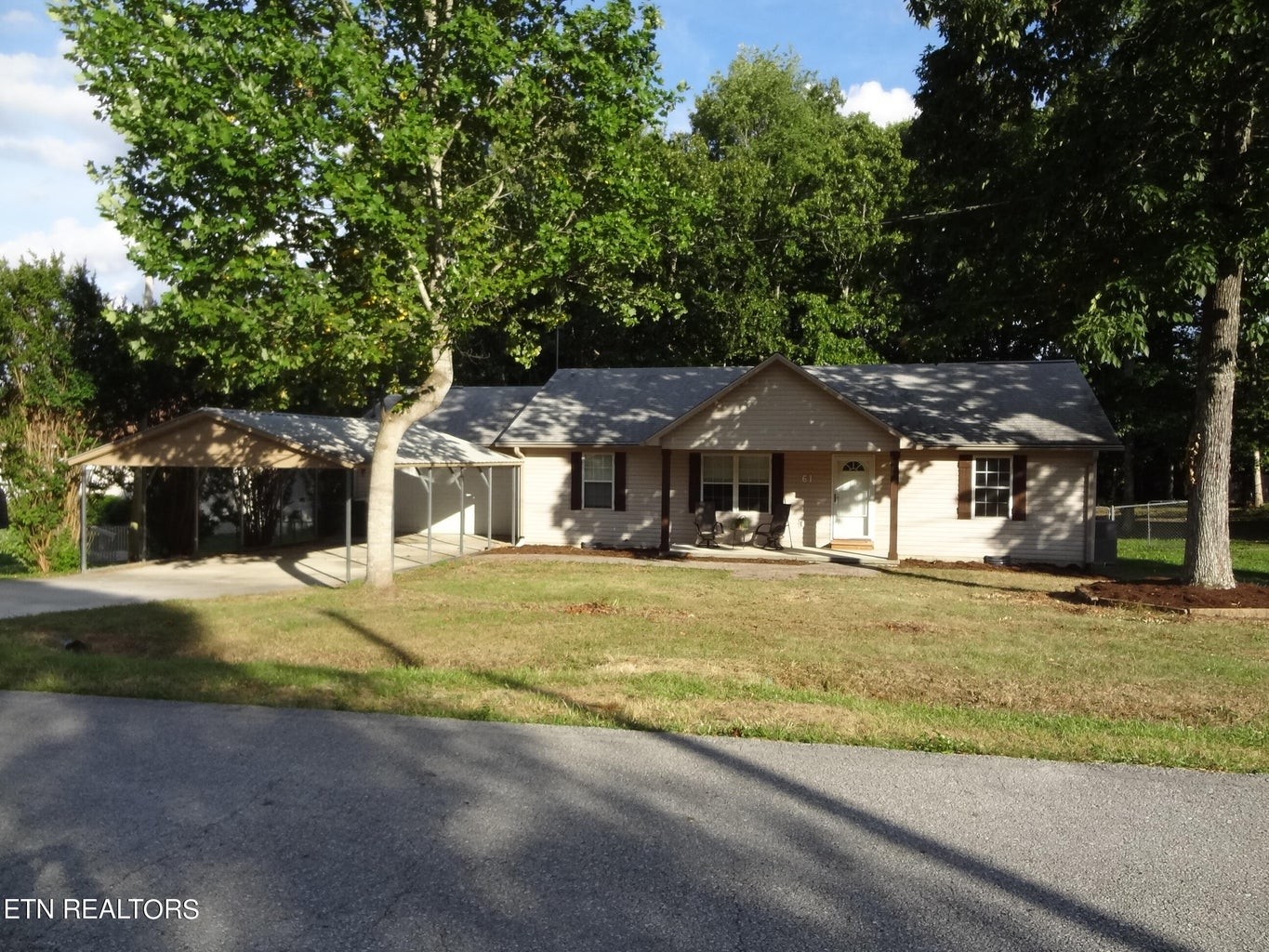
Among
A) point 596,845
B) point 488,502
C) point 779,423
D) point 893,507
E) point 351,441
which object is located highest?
point 779,423

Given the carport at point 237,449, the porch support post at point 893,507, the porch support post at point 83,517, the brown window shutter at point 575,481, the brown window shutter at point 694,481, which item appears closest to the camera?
the carport at point 237,449

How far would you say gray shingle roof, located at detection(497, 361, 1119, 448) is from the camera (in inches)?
862

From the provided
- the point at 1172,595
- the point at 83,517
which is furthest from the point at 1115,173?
the point at 83,517

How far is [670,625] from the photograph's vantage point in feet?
41.6

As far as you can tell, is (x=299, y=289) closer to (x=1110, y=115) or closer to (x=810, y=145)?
(x=1110, y=115)

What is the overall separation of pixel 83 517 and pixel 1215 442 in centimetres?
1885

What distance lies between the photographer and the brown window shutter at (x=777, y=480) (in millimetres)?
23203

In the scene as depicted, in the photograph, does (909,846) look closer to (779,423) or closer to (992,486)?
(779,423)

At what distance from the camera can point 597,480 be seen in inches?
961

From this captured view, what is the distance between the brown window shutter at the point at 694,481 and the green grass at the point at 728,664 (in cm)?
808

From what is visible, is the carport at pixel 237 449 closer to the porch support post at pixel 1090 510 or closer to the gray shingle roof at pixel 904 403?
the gray shingle roof at pixel 904 403

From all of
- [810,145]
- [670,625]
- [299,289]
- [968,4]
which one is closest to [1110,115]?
[968,4]

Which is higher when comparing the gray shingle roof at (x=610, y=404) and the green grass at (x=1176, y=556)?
the gray shingle roof at (x=610, y=404)

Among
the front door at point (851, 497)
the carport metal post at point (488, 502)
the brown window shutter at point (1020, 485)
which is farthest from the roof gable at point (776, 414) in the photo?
the carport metal post at point (488, 502)
